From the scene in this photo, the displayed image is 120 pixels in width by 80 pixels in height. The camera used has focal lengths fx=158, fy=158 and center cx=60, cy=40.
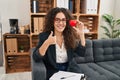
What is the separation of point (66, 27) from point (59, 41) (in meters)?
0.19

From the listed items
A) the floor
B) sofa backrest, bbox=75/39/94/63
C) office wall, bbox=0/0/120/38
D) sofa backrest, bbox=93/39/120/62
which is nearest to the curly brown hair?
sofa backrest, bbox=75/39/94/63

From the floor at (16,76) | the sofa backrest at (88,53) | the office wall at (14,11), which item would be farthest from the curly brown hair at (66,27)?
the office wall at (14,11)

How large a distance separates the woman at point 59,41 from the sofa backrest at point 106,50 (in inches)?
25.6

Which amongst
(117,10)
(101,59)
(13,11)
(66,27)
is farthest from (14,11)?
(117,10)

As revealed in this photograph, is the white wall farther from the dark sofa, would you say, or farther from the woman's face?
→ the woman's face

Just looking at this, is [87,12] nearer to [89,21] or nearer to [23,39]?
[89,21]

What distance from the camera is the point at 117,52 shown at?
2578 mm

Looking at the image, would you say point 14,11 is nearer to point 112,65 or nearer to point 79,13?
point 79,13

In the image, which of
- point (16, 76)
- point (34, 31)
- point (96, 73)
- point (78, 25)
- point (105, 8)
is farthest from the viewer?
point (105, 8)

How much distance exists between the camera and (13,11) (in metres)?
3.14

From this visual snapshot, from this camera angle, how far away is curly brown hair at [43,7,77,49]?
1.79 m

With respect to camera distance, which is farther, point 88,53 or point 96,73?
point 88,53

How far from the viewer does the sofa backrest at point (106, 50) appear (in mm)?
2486

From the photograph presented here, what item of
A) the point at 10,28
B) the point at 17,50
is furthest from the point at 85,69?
the point at 10,28
